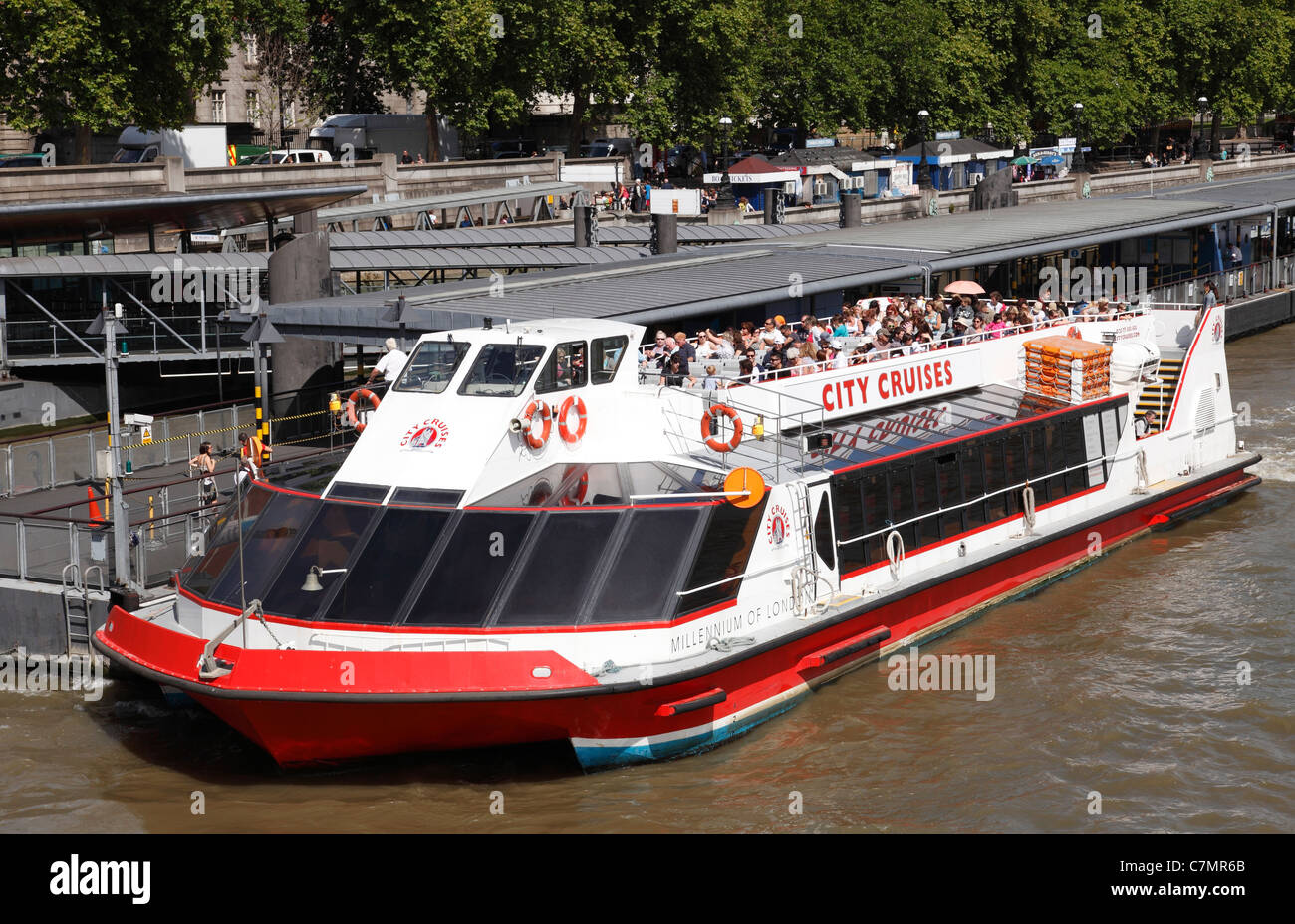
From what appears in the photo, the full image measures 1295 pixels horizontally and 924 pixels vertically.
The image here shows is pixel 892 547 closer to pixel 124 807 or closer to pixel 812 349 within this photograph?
pixel 812 349

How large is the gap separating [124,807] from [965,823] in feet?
27.9

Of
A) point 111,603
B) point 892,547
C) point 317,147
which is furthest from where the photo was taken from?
point 317,147

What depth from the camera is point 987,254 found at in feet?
105

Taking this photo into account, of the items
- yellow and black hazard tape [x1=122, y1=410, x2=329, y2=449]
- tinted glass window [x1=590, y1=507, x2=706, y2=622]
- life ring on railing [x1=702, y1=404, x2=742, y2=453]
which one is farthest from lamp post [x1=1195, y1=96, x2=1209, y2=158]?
tinted glass window [x1=590, y1=507, x2=706, y2=622]

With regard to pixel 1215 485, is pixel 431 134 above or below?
above

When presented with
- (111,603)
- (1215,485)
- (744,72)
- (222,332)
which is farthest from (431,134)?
(111,603)

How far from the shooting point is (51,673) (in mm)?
19688

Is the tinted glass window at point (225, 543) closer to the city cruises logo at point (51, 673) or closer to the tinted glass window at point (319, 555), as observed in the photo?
the tinted glass window at point (319, 555)

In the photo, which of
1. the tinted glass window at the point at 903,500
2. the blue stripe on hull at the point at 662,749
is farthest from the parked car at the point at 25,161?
the blue stripe on hull at the point at 662,749

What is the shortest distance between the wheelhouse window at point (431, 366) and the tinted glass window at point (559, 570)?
2360 mm

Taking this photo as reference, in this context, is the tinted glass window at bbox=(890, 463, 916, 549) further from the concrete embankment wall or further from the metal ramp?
the concrete embankment wall

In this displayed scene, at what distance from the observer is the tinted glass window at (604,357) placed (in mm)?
18016
